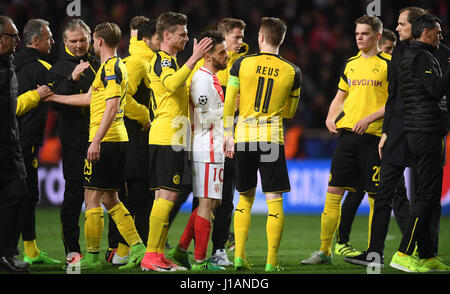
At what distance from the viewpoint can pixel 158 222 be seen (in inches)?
236

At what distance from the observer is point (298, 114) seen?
15.6 m

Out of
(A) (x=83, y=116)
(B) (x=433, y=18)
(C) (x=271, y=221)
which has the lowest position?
(C) (x=271, y=221)

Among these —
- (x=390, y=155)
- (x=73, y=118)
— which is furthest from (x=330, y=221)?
(x=73, y=118)

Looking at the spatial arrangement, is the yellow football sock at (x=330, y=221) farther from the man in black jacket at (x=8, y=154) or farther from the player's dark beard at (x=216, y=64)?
the man in black jacket at (x=8, y=154)

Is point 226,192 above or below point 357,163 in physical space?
below

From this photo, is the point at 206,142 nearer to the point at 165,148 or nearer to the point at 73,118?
the point at 165,148

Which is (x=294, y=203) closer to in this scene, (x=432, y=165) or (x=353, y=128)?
(x=353, y=128)

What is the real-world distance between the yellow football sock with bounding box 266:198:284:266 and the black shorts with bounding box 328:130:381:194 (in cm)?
112

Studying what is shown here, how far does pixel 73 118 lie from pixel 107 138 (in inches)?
26.7

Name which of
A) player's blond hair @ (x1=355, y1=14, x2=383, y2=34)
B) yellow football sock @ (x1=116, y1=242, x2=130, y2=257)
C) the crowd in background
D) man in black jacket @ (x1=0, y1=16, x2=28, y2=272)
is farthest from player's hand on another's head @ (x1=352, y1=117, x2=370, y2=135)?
the crowd in background

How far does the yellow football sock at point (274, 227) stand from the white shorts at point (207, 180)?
0.49 metres

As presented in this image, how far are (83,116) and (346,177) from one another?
8.65 feet

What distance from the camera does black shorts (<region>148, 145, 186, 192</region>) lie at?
5.99 meters

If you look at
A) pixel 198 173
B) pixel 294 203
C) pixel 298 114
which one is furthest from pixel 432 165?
pixel 298 114
